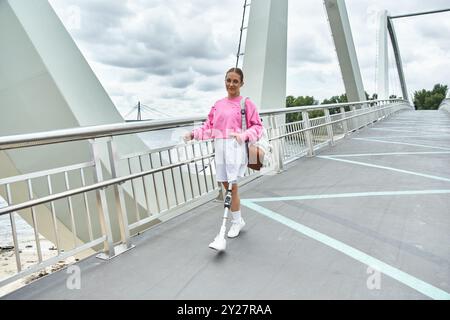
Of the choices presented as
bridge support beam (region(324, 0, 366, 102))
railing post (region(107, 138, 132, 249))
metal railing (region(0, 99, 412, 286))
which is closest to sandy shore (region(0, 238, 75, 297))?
metal railing (region(0, 99, 412, 286))

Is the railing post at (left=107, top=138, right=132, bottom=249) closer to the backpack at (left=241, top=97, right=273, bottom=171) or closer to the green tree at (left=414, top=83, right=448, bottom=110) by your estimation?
the backpack at (left=241, top=97, right=273, bottom=171)

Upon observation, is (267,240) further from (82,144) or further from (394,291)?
(82,144)

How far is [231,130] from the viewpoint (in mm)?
2873

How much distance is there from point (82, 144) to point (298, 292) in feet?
11.7

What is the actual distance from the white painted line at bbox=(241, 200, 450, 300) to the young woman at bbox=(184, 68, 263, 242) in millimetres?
820

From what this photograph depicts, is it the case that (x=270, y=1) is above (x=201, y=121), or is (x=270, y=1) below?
above

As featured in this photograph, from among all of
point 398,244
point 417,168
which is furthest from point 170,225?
point 417,168

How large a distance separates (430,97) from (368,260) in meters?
97.4

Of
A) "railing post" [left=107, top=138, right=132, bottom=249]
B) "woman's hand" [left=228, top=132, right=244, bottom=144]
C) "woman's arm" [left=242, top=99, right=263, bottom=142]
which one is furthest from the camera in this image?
"railing post" [left=107, top=138, right=132, bottom=249]

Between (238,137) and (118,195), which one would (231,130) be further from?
(118,195)

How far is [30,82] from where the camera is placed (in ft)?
14.9

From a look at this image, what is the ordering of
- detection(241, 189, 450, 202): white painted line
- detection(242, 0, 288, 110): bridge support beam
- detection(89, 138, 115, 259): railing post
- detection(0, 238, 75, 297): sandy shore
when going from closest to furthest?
1. detection(89, 138, 115, 259): railing post
2. detection(0, 238, 75, 297): sandy shore
3. detection(241, 189, 450, 202): white painted line
4. detection(242, 0, 288, 110): bridge support beam

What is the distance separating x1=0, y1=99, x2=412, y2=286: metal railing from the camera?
257 centimetres

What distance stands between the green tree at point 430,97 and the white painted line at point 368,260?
89.5 metres
